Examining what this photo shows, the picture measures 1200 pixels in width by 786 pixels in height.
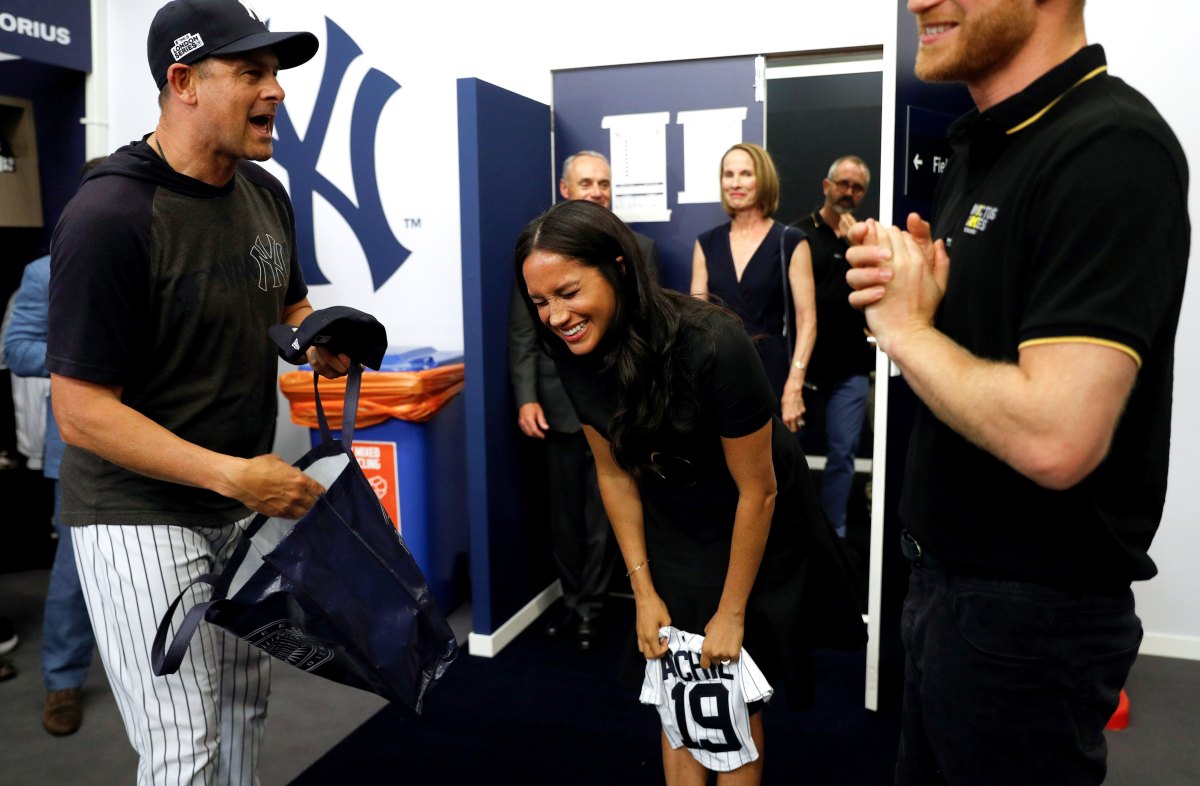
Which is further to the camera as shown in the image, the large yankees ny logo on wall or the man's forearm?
the large yankees ny logo on wall

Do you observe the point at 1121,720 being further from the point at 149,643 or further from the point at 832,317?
the point at 149,643

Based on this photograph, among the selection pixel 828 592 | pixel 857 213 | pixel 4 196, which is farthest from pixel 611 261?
pixel 4 196

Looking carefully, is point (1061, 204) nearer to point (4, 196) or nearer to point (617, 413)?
point (617, 413)

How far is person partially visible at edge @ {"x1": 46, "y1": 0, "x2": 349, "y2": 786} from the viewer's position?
5.03 ft

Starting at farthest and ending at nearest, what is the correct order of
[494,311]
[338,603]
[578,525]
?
[578,525], [494,311], [338,603]

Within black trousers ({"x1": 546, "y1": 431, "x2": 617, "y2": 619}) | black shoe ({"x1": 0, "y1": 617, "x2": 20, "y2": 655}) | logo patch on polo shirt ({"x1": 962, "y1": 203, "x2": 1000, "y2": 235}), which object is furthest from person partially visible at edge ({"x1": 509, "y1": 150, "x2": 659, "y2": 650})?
logo patch on polo shirt ({"x1": 962, "y1": 203, "x2": 1000, "y2": 235})

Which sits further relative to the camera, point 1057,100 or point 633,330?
point 633,330

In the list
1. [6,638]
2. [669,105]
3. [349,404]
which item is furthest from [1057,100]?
[6,638]

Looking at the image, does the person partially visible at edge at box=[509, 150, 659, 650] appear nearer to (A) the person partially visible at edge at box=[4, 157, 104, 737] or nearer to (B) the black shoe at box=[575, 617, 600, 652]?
(B) the black shoe at box=[575, 617, 600, 652]

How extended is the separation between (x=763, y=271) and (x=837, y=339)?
596mm

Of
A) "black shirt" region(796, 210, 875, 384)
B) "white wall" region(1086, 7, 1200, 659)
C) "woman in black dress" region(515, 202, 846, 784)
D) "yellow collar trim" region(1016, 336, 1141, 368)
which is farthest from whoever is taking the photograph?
"black shirt" region(796, 210, 875, 384)

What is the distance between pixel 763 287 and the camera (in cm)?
353

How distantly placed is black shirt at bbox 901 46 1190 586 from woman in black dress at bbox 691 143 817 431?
2.19 m

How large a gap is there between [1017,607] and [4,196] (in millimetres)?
4288
